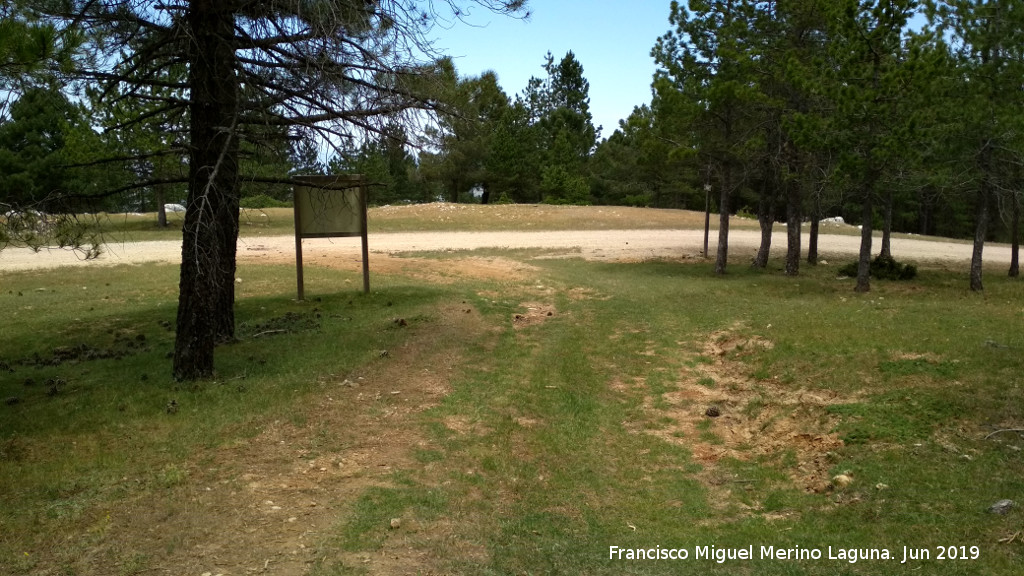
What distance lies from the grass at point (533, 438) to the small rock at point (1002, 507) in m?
0.07

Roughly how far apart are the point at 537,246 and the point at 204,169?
57.8ft

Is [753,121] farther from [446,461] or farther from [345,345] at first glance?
[446,461]

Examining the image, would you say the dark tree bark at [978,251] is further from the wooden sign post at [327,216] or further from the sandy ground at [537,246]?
the wooden sign post at [327,216]

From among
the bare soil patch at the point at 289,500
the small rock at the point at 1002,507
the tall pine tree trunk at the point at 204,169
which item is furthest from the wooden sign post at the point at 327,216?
the small rock at the point at 1002,507

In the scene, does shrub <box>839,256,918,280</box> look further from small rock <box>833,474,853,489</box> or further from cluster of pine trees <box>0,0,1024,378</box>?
small rock <box>833,474,853,489</box>

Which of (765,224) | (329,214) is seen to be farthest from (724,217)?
(329,214)

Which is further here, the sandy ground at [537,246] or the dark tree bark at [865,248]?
the sandy ground at [537,246]

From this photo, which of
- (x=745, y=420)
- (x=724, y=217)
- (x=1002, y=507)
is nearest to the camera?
(x=1002, y=507)

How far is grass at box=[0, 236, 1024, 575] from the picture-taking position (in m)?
4.29

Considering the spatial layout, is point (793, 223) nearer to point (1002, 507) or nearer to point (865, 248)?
point (865, 248)

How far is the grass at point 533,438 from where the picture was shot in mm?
4289

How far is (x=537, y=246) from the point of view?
2456 cm

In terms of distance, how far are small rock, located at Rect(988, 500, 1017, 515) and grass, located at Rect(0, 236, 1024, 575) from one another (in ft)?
0.23

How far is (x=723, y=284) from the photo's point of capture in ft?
53.0
